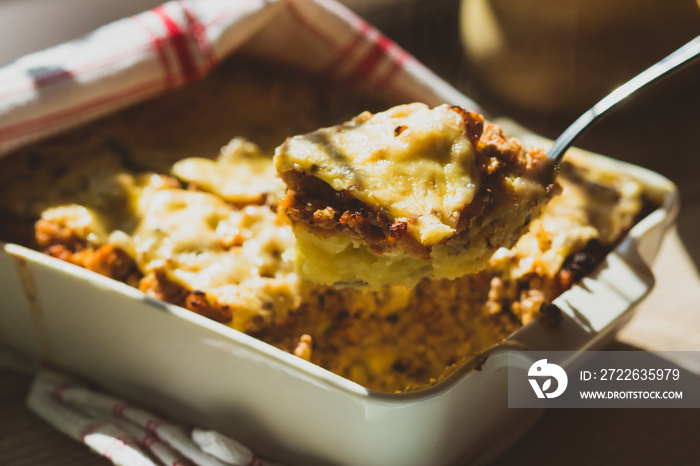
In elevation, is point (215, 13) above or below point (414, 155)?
above

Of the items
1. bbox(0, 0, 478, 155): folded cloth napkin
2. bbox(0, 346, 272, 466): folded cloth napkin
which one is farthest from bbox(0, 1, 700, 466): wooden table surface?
bbox(0, 0, 478, 155): folded cloth napkin

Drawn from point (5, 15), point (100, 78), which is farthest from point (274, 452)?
point (5, 15)

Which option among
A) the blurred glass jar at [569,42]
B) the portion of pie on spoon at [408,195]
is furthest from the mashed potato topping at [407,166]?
the blurred glass jar at [569,42]

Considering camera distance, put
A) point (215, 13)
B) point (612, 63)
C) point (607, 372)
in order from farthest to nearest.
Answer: point (612, 63)
point (215, 13)
point (607, 372)

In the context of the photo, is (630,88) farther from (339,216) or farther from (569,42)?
(569,42)

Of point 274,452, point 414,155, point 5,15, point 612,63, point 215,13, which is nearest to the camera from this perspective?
point 414,155

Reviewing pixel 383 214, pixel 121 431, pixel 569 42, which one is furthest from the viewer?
pixel 569 42

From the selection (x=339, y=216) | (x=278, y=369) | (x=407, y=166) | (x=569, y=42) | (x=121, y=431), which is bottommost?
(x=121, y=431)

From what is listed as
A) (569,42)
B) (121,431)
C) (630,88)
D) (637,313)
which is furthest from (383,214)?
(569,42)

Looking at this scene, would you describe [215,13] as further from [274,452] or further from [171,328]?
[274,452]
